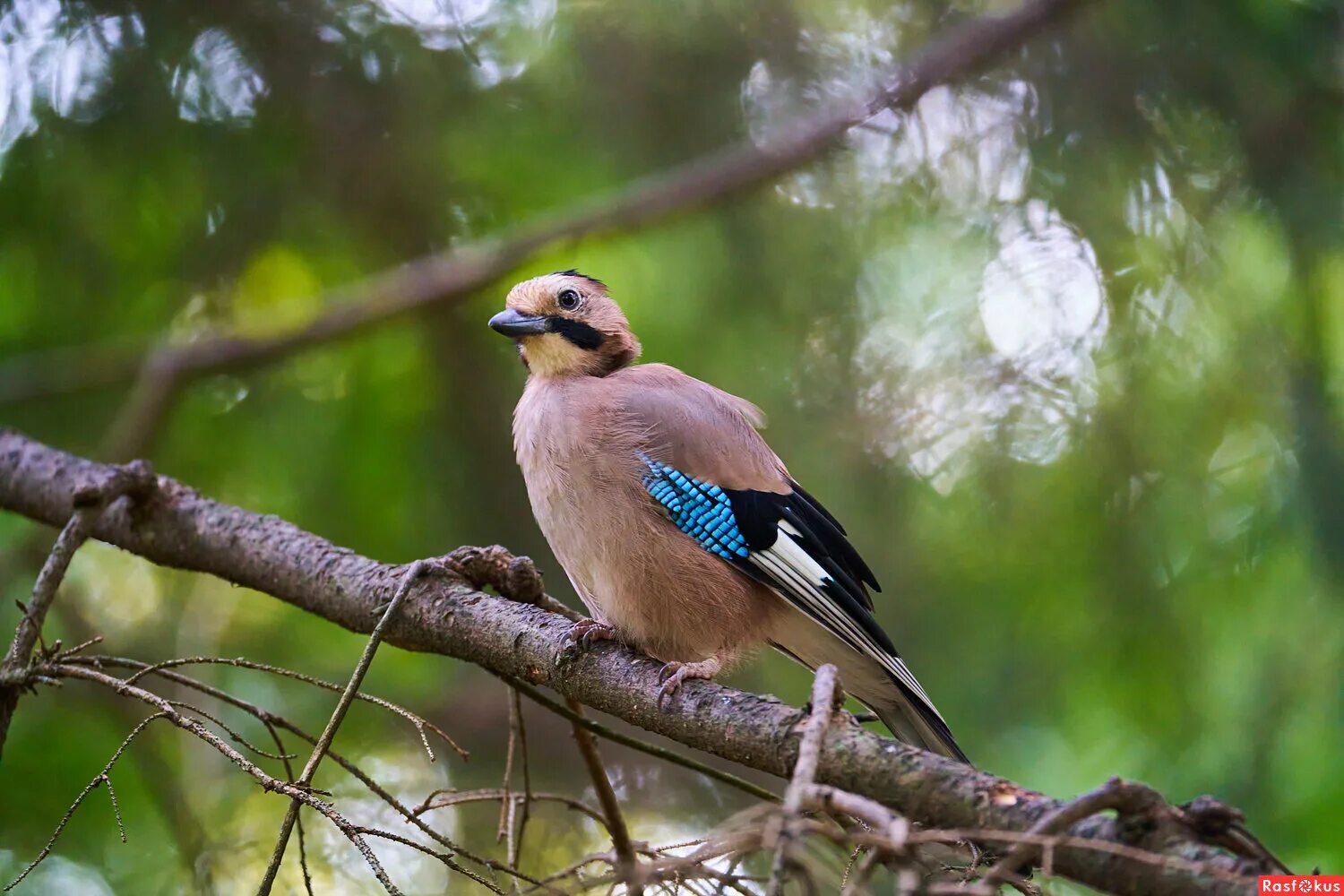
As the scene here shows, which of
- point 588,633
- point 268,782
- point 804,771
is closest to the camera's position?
point 804,771

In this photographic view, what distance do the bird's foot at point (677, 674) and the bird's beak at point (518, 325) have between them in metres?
1.36

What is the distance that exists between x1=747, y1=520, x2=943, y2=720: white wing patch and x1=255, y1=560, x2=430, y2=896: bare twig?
2.95ft

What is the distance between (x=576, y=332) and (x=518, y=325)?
20cm

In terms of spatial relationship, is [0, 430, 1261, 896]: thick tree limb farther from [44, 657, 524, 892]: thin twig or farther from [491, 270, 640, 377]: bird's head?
[491, 270, 640, 377]: bird's head

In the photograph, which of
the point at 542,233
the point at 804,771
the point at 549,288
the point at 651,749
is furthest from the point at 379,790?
the point at 542,233

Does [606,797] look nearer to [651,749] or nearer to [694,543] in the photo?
[651,749]

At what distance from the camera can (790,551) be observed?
3.16 m

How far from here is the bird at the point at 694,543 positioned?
306 cm

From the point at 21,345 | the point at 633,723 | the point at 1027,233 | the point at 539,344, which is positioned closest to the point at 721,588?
the point at 633,723

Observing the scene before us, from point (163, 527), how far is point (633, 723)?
1.71m

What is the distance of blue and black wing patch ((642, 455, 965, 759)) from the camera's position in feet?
10.0

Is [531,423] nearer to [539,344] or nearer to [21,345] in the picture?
[539,344]

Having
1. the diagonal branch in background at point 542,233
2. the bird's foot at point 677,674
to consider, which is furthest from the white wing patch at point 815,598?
the diagonal branch in background at point 542,233

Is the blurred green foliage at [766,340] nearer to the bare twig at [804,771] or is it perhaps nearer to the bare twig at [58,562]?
the bare twig at [58,562]
